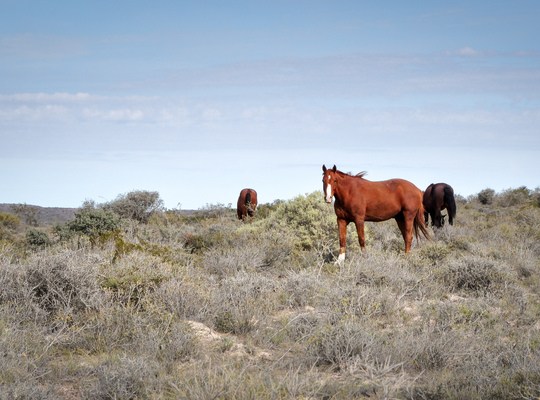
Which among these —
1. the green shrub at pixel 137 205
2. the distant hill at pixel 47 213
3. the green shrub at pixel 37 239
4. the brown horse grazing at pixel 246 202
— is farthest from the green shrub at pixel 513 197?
the green shrub at pixel 37 239

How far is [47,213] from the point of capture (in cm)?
4962

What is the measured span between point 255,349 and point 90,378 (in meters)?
1.84

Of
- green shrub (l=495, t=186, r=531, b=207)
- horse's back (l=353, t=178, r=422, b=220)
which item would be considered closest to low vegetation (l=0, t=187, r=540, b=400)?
horse's back (l=353, t=178, r=422, b=220)

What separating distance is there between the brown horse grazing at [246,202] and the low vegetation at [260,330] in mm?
11284

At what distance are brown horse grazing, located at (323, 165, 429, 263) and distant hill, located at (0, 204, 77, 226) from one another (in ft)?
59.0

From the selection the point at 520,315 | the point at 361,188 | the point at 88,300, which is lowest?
the point at 520,315

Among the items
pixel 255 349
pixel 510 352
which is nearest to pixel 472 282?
pixel 510 352

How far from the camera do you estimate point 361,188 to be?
13.6 meters

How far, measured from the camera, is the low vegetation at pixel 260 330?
565cm

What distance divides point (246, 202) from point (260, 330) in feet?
53.2

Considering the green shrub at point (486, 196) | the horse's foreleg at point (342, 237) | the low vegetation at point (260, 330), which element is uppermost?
the green shrub at point (486, 196)

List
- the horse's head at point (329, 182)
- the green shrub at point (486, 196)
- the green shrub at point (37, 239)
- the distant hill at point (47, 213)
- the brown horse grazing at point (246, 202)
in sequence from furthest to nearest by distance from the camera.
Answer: the green shrub at point (486, 196)
the distant hill at point (47, 213)
the brown horse grazing at point (246, 202)
the green shrub at point (37, 239)
the horse's head at point (329, 182)

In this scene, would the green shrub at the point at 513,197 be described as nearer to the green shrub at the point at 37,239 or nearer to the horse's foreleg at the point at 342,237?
the horse's foreleg at the point at 342,237

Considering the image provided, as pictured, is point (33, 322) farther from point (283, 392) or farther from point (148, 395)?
point (283, 392)
